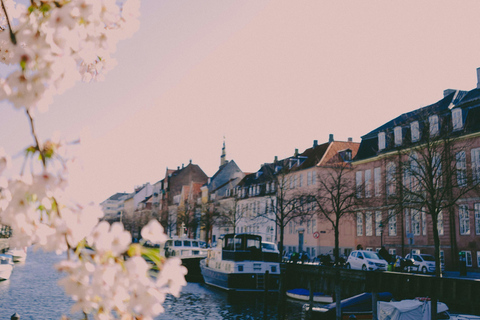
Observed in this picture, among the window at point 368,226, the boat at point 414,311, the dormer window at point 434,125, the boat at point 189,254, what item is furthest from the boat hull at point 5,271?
the window at point 368,226

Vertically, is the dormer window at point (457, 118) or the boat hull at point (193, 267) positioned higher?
the dormer window at point (457, 118)

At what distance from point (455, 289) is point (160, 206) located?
11446 centimetres

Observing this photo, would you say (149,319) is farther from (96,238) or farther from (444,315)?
(444,315)

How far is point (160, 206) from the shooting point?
127 metres

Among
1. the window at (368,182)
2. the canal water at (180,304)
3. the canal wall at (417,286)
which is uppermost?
the window at (368,182)

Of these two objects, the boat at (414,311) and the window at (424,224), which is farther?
the window at (424,224)

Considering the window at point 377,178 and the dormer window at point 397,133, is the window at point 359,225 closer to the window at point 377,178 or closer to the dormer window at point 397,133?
→ the window at point 377,178

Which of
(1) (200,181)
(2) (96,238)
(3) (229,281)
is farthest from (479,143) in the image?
(1) (200,181)

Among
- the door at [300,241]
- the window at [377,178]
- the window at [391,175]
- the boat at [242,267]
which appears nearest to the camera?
the window at [391,175]

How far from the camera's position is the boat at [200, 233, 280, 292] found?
31828 mm

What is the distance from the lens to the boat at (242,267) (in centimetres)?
3183

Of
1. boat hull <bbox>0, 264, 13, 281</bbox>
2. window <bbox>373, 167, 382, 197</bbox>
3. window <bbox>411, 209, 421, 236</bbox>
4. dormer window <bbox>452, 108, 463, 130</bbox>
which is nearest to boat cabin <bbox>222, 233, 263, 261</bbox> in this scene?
boat hull <bbox>0, 264, 13, 281</bbox>

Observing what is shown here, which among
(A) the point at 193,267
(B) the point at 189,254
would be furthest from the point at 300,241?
A: (A) the point at 193,267

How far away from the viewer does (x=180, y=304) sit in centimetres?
2819
